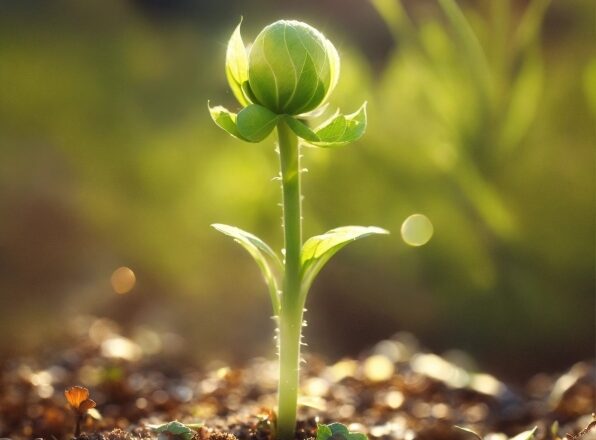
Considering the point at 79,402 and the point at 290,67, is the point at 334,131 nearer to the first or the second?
the point at 290,67

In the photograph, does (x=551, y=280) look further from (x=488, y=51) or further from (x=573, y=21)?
(x=573, y=21)

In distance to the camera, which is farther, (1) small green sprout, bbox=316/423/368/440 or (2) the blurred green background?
(2) the blurred green background

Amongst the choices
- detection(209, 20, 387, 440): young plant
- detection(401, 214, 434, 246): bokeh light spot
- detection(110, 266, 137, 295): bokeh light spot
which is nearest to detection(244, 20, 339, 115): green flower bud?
detection(209, 20, 387, 440): young plant

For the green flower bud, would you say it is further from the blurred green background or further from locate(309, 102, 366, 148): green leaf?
the blurred green background

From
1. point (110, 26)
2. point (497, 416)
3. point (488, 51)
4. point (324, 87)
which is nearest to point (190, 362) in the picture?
point (497, 416)

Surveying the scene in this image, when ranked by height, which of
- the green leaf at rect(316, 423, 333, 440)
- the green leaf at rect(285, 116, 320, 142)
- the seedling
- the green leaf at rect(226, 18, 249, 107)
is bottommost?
the green leaf at rect(316, 423, 333, 440)

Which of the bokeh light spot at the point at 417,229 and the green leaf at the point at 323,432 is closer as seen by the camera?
the green leaf at the point at 323,432

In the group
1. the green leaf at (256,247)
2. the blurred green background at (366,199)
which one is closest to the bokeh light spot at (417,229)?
the blurred green background at (366,199)

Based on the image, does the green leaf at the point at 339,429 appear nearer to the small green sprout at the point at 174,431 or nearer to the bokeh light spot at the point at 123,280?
the small green sprout at the point at 174,431
